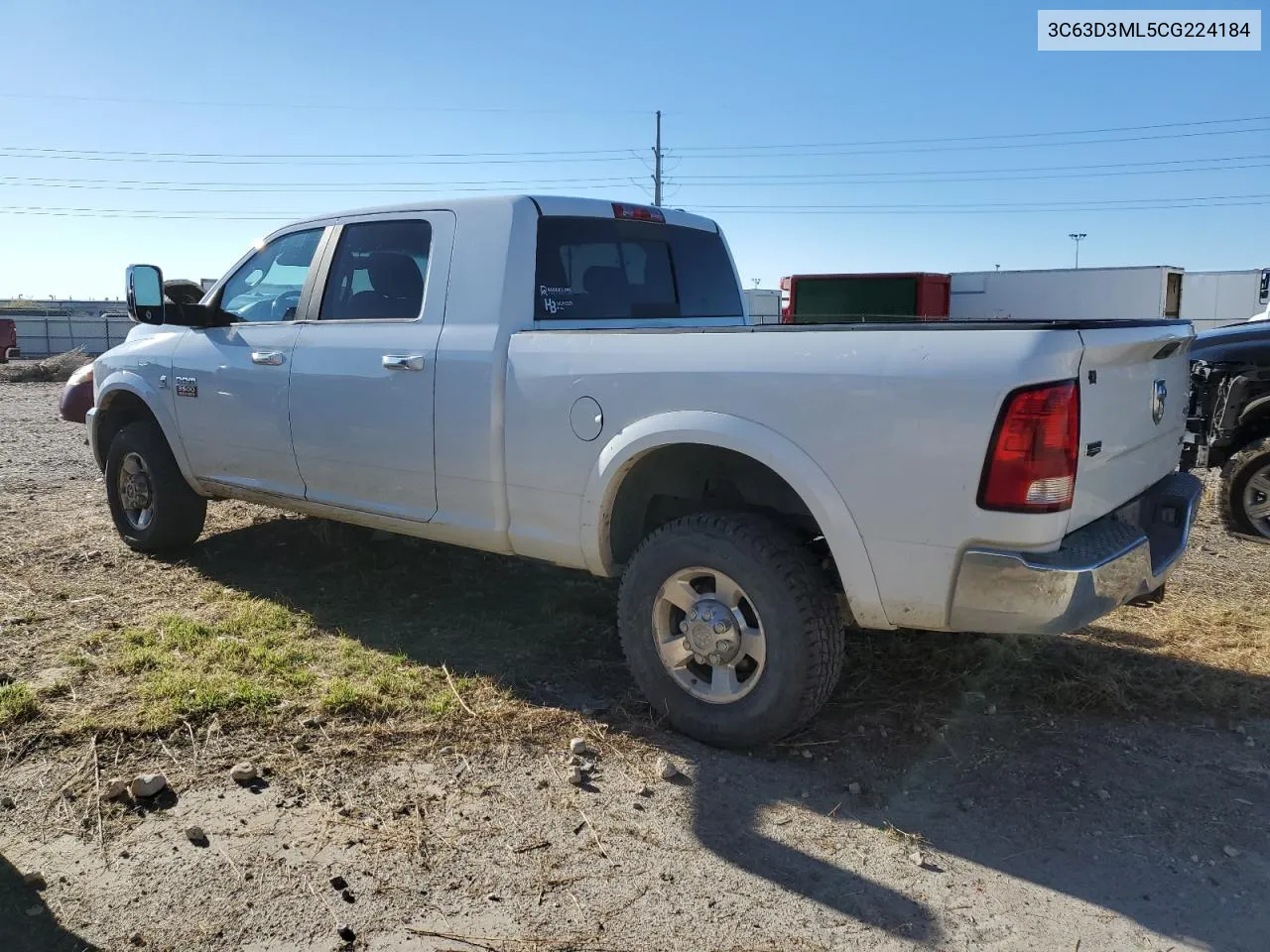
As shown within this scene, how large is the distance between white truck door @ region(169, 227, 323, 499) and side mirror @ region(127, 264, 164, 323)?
23 cm

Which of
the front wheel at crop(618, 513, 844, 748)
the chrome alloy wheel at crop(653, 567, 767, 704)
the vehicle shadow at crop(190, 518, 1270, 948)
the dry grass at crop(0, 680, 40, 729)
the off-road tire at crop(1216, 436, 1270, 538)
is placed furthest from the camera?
the off-road tire at crop(1216, 436, 1270, 538)

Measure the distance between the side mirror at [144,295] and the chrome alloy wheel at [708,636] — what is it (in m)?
3.47

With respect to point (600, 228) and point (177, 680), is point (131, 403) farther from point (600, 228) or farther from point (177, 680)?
point (600, 228)

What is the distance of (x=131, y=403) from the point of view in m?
6.18

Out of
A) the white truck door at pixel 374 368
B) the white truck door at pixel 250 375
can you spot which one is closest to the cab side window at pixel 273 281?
the white truck door at pixel 250 375

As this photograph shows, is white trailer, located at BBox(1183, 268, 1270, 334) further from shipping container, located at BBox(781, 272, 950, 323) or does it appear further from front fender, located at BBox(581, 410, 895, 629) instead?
front fender, located at BBox(581, 410, 895, 629)

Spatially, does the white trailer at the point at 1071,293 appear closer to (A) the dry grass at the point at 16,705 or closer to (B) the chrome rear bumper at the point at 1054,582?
(B) the chrome rear bumper at the point at 1054,582

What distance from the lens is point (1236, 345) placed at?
7520 mm

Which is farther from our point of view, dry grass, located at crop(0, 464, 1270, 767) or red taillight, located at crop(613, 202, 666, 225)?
red taillight, located at crop(613, 202, 666, 225)

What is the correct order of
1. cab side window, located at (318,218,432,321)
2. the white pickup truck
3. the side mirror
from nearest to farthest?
the white pickup truck, cab side window, located at (318,218,432,321), the side mirror

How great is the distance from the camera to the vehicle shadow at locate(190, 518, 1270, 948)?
2855 mm

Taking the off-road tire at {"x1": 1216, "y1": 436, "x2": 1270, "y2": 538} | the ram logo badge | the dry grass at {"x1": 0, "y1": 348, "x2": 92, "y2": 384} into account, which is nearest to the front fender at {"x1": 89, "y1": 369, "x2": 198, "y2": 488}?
the ram logo badge

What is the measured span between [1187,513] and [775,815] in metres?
1.91

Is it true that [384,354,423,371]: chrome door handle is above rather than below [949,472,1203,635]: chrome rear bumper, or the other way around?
above
